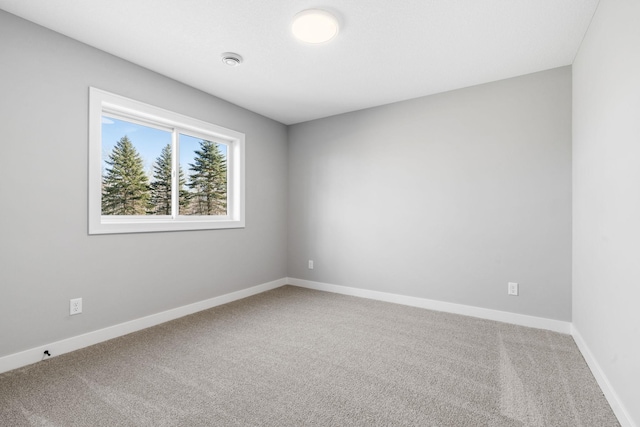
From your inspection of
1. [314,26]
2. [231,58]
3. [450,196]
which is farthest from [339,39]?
[450,196]

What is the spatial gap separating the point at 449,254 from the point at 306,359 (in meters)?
1.94

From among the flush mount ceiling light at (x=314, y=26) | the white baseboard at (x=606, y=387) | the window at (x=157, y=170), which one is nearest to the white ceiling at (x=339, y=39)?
the flush mount ceiling light at (x=314, y=26)

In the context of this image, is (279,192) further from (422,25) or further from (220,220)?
(422,25)

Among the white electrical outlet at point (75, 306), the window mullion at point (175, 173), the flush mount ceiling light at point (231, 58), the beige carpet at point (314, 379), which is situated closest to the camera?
the beige carpet at point (314, 379)

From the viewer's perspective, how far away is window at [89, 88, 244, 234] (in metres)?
2.51

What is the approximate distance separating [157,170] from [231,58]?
4.48 feet

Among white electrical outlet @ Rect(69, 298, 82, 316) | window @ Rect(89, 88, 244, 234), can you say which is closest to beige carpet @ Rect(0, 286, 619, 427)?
white electrical outlet @ Rect(69, 298, 82, 316)

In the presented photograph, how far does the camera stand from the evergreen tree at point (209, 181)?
3441 millimetres

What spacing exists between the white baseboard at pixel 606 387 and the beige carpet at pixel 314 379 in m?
0.04

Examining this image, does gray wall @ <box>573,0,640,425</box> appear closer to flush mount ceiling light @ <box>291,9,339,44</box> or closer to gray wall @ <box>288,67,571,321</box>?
gray wall @ <box>288,67,571,321</box>

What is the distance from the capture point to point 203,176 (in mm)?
3533

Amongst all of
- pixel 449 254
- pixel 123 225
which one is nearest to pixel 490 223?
pixel 449 254

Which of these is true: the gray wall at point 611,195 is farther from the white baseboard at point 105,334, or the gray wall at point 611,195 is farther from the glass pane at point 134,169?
the glass pane at point 134,169

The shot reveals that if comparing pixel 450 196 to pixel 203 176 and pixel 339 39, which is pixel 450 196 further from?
pixel 203 176
